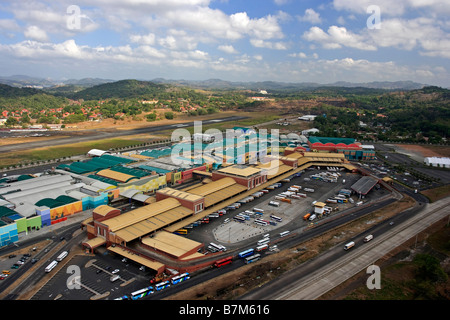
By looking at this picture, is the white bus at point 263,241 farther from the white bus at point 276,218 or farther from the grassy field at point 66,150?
the grassy field at point 66,150

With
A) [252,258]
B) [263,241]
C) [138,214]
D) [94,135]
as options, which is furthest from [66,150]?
[252,258]

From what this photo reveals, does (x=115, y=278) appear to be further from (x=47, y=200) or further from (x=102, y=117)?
(x=102, y=117)

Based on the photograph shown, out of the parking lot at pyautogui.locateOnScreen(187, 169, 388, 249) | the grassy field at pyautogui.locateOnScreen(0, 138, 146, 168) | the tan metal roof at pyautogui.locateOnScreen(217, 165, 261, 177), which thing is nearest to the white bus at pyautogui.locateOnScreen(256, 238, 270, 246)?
the parking lot at pyautogui.locateOnScreen(187, 169, 388, 249)

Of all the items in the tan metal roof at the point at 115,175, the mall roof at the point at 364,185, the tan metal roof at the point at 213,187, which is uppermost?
the tan metal roof at the point at 115,175

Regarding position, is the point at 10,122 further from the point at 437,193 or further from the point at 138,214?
the point at 437,193

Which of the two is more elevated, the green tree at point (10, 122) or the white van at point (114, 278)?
the green tree at point (10, 122)

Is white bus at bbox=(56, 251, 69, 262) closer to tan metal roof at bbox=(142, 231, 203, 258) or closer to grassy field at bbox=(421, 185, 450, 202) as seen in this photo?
tan metal roof at bbox=(142, 231, 203, 258)

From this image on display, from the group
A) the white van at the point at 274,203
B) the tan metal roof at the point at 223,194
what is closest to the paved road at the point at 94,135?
the tan metal roof at the point at 223,194
